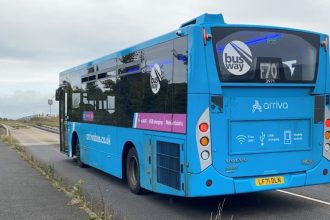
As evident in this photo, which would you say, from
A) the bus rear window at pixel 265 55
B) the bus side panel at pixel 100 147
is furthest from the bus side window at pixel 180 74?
the bus side panel at pixel 100 147

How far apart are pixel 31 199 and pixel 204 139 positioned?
3.59 meters

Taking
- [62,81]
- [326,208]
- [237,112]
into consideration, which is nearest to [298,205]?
[326,208]

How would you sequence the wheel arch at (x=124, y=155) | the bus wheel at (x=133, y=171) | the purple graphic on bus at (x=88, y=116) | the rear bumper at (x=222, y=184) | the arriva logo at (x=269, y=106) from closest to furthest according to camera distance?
the rear bumper at (x=222, y=184) → the arriva logo at (x=269, y=106) → the bus wheel at (x=133, y=171) → the wheel arch at (x=124, y=155) → the purple graphic on bus at (x=88, y=116)

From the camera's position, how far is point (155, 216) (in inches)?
330

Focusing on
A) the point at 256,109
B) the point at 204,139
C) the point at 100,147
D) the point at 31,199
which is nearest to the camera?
the point at 204,139

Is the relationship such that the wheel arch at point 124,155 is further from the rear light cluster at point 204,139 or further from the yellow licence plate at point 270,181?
the yellow licence plate at point 270,181

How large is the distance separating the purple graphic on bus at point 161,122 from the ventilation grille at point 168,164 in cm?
26

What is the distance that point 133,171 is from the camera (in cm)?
1045

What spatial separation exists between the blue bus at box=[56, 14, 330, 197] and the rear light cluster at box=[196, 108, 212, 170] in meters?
0.02

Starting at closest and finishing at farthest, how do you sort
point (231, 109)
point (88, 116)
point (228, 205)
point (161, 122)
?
point (231, 109) → point (161, 122) → point (228, 205) → point (88, 116)

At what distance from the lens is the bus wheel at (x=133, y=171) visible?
33.4ft

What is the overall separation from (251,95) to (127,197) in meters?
3.53

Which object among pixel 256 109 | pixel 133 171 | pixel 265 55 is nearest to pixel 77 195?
pixel 133 171

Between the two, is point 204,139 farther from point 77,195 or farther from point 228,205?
point 77,195
